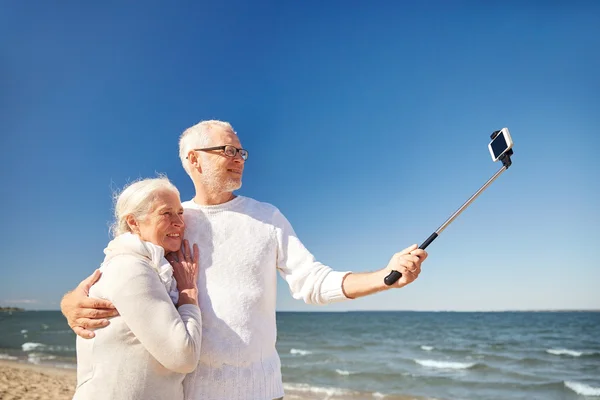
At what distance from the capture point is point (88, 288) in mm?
2031

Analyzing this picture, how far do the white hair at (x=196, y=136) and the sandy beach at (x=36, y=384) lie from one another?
8473 millimetres

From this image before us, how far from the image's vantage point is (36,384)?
10.6 metres

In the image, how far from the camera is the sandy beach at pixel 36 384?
30.8ft

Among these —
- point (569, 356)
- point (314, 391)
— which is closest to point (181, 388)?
point (314, 391)

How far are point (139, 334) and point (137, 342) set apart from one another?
7 centimetres

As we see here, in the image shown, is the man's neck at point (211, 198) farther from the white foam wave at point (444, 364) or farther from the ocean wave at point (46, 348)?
the ocean wave at point (46, 348)

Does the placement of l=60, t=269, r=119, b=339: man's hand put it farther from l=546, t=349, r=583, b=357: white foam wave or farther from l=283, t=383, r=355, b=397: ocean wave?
l=546, t=349, r=583, b=357: white foam wave

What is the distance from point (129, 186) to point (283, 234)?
0.71 meters

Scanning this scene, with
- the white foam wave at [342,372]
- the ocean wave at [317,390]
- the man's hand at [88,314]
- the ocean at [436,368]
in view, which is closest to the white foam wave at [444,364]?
the ocean at [436,368]

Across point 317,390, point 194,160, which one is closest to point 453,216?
point 194,160

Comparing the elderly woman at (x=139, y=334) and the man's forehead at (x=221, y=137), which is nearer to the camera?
the elderly woman at (x=139, y=334)

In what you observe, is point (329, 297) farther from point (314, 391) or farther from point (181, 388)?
point (314, 391)

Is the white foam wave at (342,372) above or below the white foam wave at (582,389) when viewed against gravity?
above

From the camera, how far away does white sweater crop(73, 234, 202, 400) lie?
1833mm
